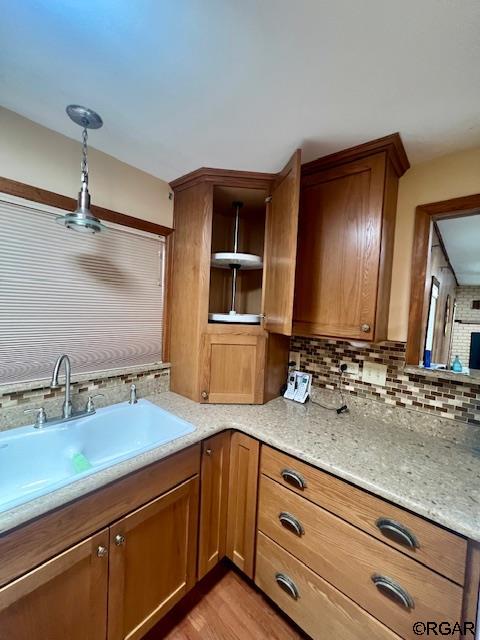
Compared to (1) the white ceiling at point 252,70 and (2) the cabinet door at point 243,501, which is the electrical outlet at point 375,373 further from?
(1) the white ceiling at point 252,70

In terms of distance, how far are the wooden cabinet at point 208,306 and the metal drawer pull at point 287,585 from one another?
77 cm

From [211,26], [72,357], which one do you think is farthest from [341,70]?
[72,357]

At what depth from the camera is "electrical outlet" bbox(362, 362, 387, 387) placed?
1.41 metres

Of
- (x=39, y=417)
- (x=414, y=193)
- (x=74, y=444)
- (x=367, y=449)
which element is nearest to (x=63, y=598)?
(x=74, y=444)

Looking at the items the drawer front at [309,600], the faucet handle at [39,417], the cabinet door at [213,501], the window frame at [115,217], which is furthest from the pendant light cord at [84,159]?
the drawer front at [309,600]

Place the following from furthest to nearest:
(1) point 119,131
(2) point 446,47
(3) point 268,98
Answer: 1. (1) point 119,131
2. (3) point 268,98
3. (2) point 446,47

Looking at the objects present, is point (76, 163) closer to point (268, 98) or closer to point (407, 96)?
point (268, 98)

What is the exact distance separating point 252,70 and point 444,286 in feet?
4.83

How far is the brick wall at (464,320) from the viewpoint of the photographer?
1372 mm

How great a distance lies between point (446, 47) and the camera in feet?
2.43

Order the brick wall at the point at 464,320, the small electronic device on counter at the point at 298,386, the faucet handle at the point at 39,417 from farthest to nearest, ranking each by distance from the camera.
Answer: the small electronic device on counter at the point at 298,386 < the brick wall at the point at 464,320 < the faucet handle at the point at 39,417

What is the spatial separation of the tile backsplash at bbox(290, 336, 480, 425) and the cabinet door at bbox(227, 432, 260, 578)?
25.2 inches

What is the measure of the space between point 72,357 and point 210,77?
133 centimetres

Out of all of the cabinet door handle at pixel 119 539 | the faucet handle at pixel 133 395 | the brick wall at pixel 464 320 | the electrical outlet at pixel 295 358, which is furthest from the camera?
the electrical outlet at pixel 295 358
